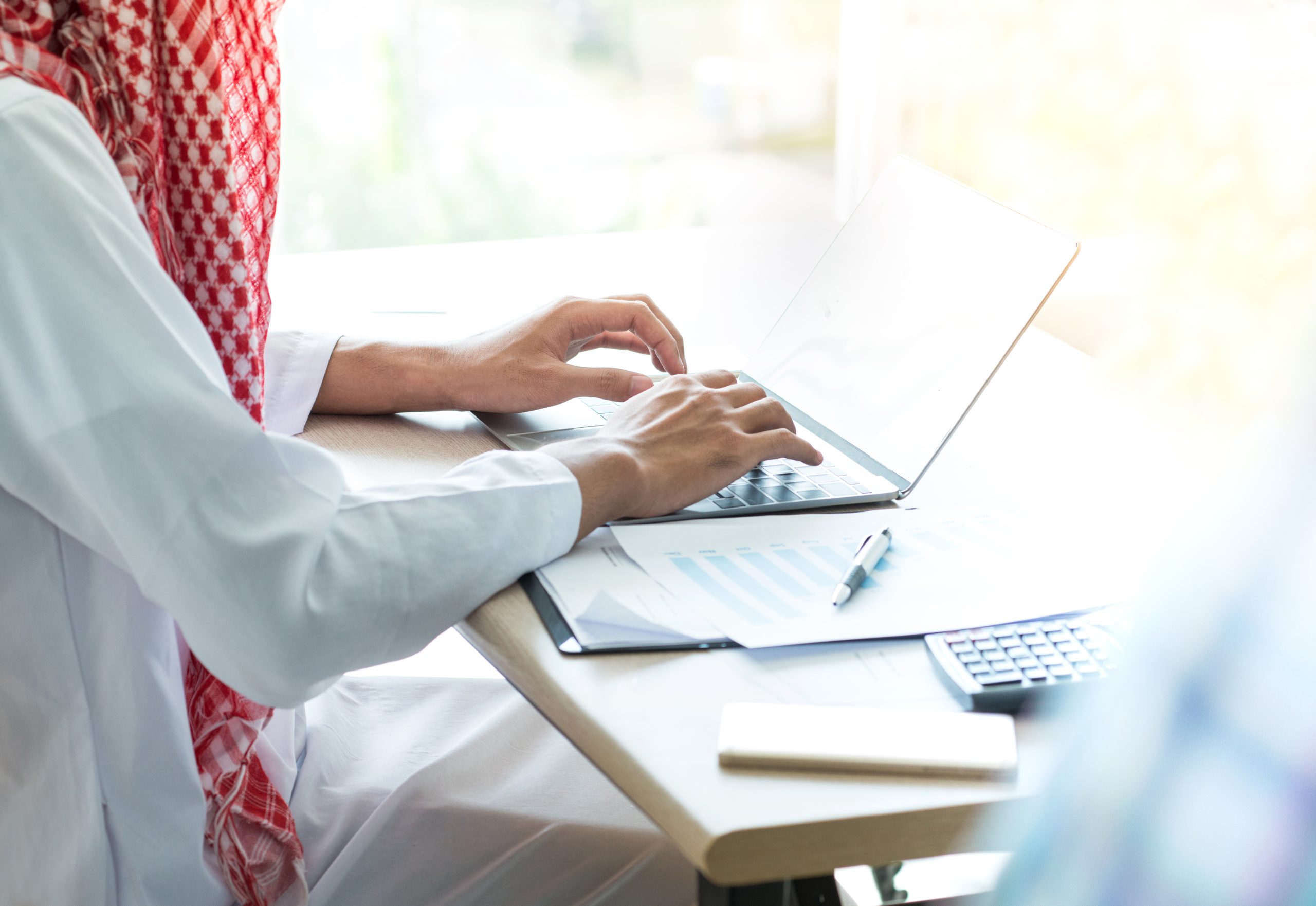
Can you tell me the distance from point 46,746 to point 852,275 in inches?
28.0

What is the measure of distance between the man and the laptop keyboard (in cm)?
3

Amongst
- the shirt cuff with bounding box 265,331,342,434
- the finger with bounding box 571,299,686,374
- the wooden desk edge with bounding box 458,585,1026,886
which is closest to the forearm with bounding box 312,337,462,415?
the shirt cuff with bounding box 265,331,342,434

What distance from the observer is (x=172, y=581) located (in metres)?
0.62

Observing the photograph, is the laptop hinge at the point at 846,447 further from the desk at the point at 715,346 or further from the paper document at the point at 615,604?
the paper document at the point at 615,604

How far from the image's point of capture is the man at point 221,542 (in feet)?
2.00

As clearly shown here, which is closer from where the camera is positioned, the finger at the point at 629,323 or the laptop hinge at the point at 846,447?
the laptop hinge at the point at 846,447

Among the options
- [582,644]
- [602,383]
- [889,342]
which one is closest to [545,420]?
[602,383]

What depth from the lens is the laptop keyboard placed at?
861 millimetres

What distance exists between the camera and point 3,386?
23.4 inches

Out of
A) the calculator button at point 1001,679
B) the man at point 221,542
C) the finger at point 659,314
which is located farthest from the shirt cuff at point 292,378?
the calculator button at point 1001,679

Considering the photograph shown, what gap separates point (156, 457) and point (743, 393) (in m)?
0.44

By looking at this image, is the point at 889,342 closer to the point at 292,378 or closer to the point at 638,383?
the point at 638,383

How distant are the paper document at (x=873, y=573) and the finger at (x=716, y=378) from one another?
0.44 feet

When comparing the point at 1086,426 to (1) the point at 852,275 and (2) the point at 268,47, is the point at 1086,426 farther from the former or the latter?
(2) the point at 268,47
